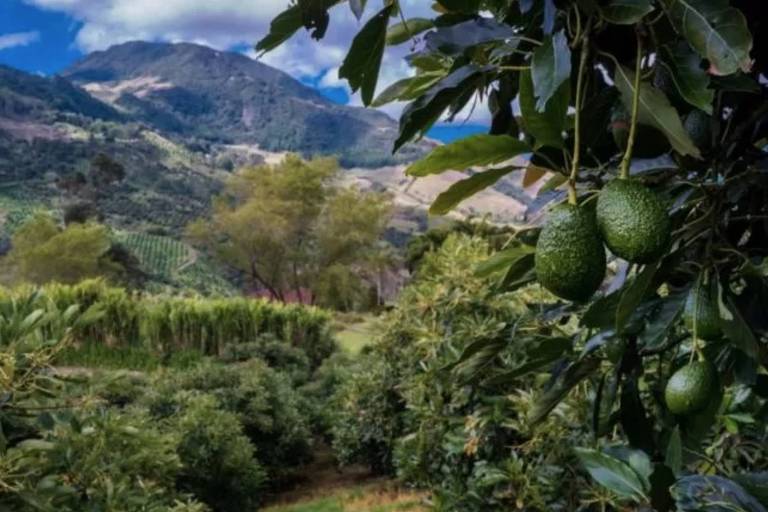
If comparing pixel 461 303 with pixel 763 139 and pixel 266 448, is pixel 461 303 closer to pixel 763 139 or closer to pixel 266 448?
pixel 763 139

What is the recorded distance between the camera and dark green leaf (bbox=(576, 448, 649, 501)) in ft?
2.52

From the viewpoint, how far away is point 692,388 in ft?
2.14

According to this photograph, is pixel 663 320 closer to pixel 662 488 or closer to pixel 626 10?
pixel 662 488

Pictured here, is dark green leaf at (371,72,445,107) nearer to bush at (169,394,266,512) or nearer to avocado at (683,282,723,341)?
avocado at (683,282,723,341)

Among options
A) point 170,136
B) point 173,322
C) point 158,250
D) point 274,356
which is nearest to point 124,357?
point 173,322

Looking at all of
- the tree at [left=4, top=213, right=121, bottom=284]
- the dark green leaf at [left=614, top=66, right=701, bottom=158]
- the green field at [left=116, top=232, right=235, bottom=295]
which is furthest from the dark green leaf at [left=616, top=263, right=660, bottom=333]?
the green field at [left=116, top=232, right=235, bottom=295]

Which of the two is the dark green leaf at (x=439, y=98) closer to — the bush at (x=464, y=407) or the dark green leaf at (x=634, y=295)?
the dark green leaf at (x=634, y=295)

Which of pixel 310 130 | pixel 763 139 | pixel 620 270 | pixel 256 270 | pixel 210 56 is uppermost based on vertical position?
pixel 210 56

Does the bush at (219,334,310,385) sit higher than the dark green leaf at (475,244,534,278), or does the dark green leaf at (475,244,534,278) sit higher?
the dark green leaf at (475,244,534,278)

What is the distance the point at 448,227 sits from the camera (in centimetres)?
2005

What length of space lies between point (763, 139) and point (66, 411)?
71.0 inches

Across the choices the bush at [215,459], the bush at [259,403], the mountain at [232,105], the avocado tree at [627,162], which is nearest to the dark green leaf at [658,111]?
the avocado tree at [627,162]

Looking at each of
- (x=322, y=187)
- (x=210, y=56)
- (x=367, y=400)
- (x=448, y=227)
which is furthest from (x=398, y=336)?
(x=210, y=56)

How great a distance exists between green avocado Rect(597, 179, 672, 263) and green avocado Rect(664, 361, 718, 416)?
181 millimetres
